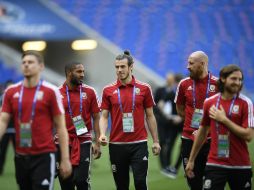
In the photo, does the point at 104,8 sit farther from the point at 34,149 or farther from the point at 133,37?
the point at 34,149

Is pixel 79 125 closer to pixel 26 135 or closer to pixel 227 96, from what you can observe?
pixel 26 135

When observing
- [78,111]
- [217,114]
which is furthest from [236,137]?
[78,111]

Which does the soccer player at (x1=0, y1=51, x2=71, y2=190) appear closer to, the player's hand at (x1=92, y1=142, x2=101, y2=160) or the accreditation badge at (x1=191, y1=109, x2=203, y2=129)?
the player's hand at (x1=92, y1=142, x2=101, y2=160)

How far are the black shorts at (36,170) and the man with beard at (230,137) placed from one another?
5.70 feet

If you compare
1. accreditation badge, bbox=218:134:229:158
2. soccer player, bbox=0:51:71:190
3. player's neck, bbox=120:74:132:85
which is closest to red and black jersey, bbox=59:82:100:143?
player's neck, bbox=120:74:132:85

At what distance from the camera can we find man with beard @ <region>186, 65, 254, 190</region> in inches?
259

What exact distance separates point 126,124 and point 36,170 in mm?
2115

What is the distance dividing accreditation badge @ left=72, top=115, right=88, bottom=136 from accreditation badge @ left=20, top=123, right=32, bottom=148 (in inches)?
76.0

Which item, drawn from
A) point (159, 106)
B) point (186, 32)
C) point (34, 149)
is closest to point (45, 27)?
point (186, 32)

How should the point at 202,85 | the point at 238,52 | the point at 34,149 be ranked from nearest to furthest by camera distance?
the point at 34,149 → the point at 202,85 → the point at 238,52

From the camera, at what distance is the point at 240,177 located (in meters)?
6.61

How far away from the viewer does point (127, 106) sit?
27.2 ft

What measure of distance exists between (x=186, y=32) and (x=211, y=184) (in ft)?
69.5

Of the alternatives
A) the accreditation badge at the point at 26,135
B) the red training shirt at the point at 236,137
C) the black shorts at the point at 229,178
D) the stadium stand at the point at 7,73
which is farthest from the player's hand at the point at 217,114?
the stadium stand at the point at 7,73
